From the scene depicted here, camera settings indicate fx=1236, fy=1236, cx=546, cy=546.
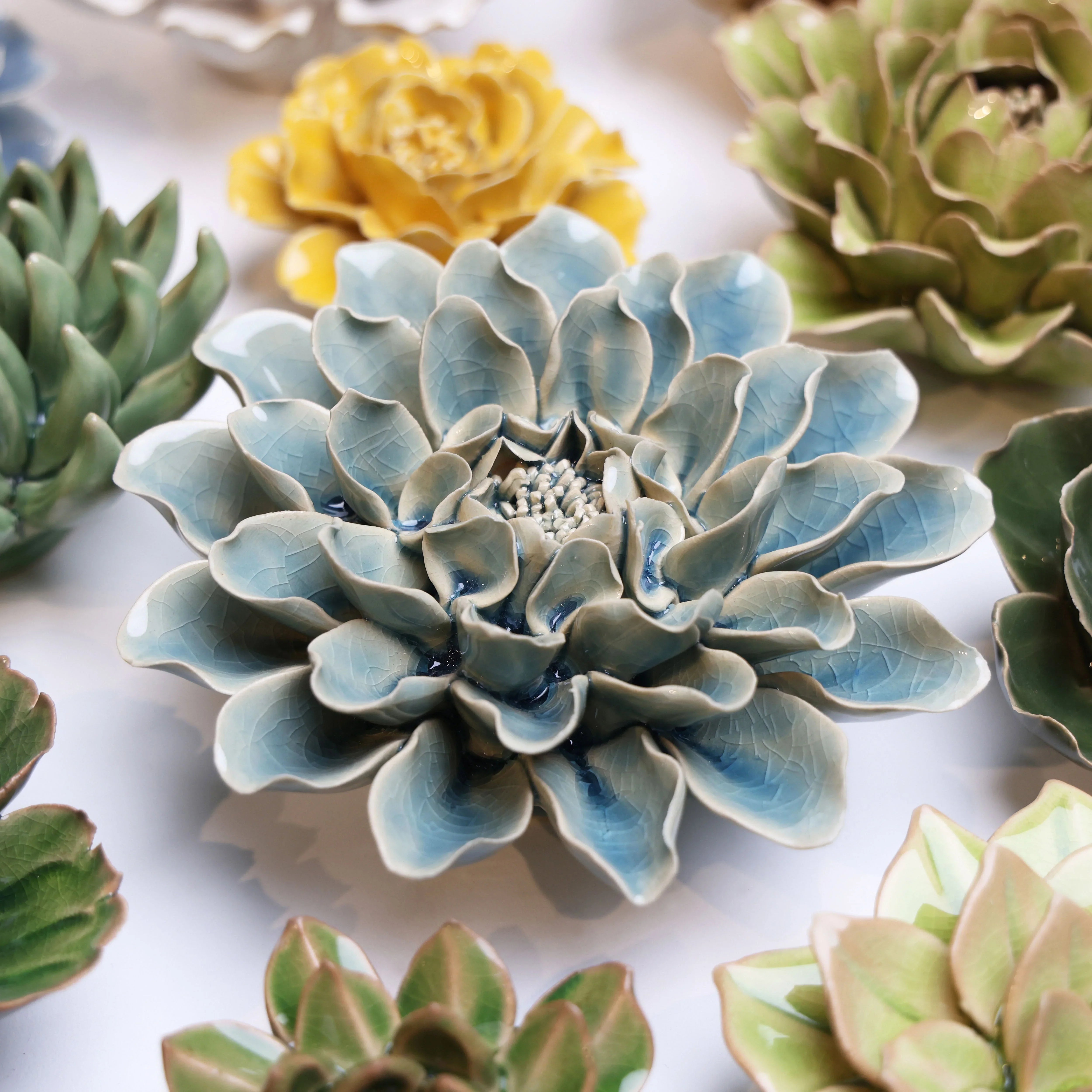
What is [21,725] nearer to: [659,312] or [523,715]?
[523,715]

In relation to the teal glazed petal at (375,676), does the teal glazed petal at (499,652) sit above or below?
above

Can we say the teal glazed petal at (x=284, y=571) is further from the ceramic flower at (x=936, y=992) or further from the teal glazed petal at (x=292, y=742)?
the ceramic flower at (x=936, y=992)

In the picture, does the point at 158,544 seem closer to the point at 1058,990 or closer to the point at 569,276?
the point at 569,276

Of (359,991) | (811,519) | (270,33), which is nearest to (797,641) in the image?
(811,519)

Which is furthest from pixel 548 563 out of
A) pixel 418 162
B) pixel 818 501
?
pixel 418 162

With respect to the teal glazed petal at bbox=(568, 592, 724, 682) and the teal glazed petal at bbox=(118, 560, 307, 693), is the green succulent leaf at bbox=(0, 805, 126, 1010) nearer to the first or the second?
the teal glazed petal at bbox=(118, 560, 307, 693)

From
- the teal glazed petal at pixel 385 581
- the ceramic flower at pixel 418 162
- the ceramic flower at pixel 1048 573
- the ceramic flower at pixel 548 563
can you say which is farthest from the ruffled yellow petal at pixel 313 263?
the ceramic flower at pixel 1048 573
